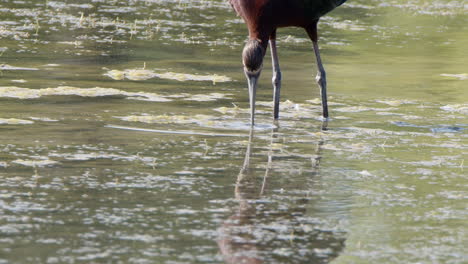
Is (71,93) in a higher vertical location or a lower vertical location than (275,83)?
lower

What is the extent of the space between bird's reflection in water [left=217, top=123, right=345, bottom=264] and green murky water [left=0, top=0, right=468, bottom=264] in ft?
0.05

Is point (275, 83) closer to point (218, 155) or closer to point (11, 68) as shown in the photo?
point (218, 155)

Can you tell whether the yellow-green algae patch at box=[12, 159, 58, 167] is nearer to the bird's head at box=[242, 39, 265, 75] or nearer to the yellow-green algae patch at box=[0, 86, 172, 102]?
the bird's head at box=[242, 39, 265, 75]

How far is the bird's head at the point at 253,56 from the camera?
858 centimetres

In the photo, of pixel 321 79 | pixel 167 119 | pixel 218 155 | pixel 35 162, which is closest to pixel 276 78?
pixel 321 79

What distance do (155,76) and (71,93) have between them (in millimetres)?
1557

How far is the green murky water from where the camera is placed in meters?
5.28

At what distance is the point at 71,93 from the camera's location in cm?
985

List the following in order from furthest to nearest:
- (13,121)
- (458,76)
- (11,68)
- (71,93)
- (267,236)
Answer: (458,76)
(11,68)
(71,93)
(13,121)
(267,236)

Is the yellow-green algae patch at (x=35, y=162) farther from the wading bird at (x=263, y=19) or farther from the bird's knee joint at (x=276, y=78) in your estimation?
the bird's knee joint at (x=276, y=78)

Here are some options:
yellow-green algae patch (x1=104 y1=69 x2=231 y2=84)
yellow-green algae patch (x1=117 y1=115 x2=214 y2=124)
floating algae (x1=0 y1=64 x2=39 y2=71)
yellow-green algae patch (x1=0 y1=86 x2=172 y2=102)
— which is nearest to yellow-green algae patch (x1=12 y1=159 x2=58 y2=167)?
yellow-green algae patch (x1=117 y1=115 x2=214 y2=124)

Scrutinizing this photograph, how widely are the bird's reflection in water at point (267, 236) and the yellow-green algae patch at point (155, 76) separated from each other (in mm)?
4815

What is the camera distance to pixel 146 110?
9117 mm

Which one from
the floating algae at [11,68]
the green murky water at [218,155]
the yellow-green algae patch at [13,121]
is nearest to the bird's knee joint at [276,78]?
the green murky water at [218,155]
